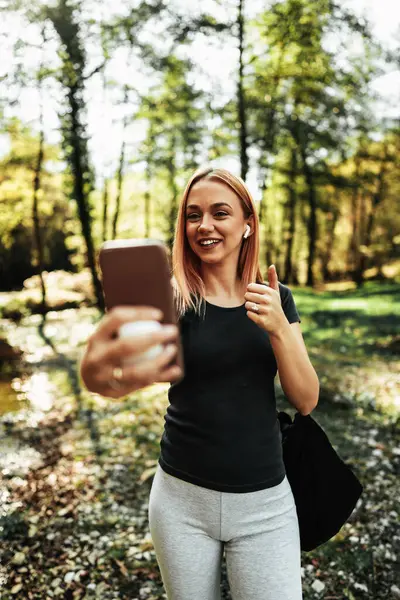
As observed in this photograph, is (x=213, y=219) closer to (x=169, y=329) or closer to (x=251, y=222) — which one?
(x=251, y=222)

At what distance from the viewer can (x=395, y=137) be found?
24.8 m

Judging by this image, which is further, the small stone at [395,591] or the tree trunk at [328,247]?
the tree trunk at [328,247]

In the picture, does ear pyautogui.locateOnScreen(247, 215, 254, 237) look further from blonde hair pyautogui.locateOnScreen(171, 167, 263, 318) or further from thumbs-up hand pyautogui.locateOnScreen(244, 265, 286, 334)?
thumbs-up hand pyautogui.locateOnScreen(244, 265, 286, 334)

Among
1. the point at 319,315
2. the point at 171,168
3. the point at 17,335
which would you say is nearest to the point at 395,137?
the point at 171,168

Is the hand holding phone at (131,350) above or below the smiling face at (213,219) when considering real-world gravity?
below

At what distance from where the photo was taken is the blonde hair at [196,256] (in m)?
1.83

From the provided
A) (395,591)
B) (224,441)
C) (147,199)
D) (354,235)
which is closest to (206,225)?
(224,441)

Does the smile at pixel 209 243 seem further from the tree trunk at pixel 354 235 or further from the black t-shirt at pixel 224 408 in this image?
the tree trunk at pixel 354 235

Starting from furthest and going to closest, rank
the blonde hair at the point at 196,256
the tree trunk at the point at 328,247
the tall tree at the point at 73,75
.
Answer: the tree trunk at the point at 328,247
the tall tree at the point at 73,75
the blonde hair at the point at 196,256

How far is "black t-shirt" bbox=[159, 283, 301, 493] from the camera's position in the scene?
5.75 feet

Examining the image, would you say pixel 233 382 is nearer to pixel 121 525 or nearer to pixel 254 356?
pixel 254 356

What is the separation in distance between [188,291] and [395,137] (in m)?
27.2

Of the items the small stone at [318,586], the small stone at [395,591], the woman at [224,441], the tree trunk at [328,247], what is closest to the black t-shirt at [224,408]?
the woman at [224,441]

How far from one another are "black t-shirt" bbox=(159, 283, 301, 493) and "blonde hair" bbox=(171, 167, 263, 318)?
0.08 meters
